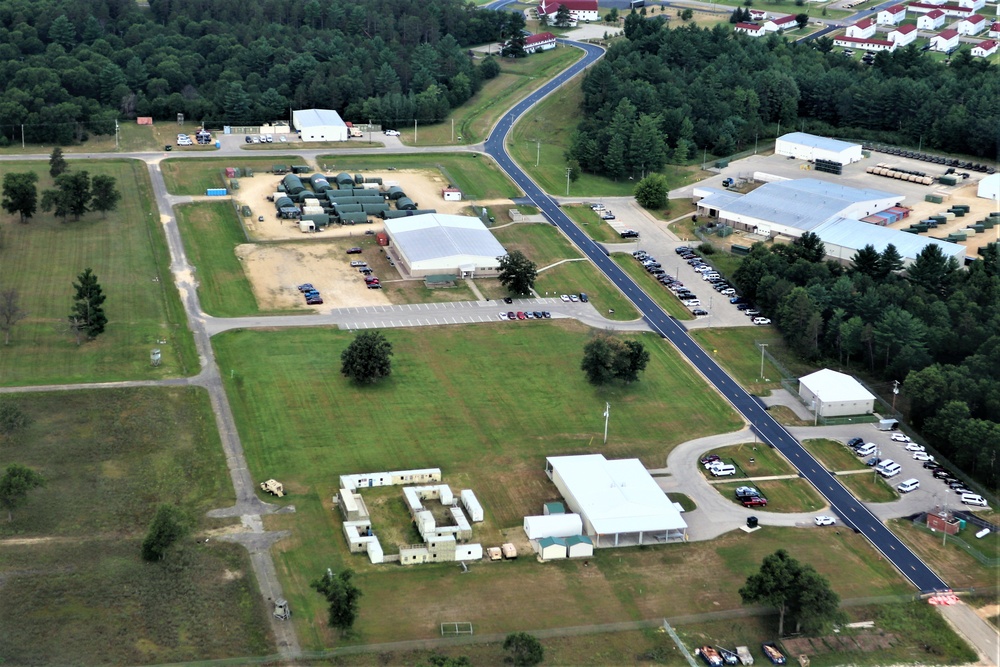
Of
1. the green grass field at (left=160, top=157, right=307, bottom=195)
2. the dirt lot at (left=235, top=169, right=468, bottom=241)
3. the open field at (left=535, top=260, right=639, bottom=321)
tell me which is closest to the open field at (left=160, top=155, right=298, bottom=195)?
the green grass field at (left=160, top=157, right=307, bottom=195)

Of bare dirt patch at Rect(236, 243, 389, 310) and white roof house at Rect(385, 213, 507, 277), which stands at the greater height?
white roof house at Rect(385, 213, 507, 277)

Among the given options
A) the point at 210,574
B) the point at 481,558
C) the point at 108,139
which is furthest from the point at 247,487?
the point at 108,139

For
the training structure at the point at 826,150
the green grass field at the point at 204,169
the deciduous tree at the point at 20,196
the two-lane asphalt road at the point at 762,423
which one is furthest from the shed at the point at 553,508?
the training structure at the point at 826,150

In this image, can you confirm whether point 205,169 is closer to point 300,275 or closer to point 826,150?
point 300,275

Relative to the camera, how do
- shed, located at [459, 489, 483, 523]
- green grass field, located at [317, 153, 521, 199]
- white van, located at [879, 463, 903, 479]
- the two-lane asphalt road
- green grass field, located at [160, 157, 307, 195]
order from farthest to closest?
green grass field, located at [317, 153, 521, 199], green grass field, located at [160, 157, 307, 195], white van, located at [879, 463, 903, 479], shed, located at [459, 489, 483, 523], the two-lane asphalt road

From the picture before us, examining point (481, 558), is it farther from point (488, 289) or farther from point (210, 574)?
point (488, 289)

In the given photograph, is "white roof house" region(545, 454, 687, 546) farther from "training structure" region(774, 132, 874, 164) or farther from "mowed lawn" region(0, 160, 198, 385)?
"training structure" region(774, 132, 874, 164)
